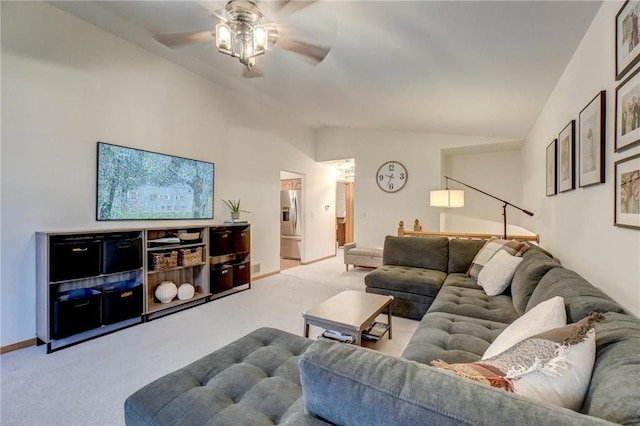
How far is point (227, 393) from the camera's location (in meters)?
1.21

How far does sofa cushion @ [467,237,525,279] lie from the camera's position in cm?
289

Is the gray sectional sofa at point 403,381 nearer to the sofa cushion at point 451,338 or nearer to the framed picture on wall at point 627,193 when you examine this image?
the sofa cushion at point 451,338

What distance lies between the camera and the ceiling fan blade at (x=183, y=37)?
2160 millimetres

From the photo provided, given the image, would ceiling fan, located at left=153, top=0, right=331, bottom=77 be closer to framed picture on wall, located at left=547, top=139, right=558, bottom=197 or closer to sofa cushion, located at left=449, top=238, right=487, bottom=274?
framed picture on wall, located at left=547, top=139, right=558, bottom=197

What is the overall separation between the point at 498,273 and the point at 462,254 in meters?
0.86

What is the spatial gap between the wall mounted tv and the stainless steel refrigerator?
247cm

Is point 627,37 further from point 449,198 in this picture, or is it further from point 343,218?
point 343,218

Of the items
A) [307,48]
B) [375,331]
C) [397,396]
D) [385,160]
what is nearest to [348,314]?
[375,331]

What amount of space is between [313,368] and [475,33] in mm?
2236

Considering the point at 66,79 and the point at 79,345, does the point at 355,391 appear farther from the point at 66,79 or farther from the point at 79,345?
the point at 66,79

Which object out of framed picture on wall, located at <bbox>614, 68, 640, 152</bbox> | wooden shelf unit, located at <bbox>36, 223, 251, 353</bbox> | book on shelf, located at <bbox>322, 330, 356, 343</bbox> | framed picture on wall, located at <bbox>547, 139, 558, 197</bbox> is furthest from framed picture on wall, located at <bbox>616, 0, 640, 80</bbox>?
wooden shelf unit, located at <bbox>36, 223, 251, 353</bbox>

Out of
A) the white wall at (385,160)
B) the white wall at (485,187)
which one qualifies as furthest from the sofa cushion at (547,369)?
the white wall at (485,187)

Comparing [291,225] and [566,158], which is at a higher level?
[566,158]

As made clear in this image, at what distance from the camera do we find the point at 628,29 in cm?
130
